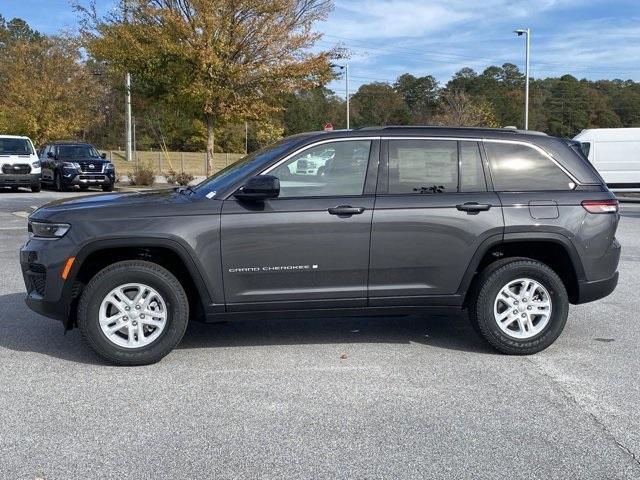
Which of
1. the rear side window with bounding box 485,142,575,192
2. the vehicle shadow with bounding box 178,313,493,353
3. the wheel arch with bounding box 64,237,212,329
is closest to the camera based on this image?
the wheel arch with bounding box 64,237,212,329

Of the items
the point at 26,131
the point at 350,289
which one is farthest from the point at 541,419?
the point at 26,131

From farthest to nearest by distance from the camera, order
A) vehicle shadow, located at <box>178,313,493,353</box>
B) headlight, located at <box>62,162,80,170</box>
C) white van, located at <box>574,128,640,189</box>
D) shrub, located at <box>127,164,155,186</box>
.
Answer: shrub, located at <box>127,164,155,186</box> → headlight, located at <box>62,162,80,170</box> → white van, located at <box>574,128,640,189</box> → vehicle shadow, located at <box>178,313,493,353</box>

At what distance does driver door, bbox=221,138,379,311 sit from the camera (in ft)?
16.1

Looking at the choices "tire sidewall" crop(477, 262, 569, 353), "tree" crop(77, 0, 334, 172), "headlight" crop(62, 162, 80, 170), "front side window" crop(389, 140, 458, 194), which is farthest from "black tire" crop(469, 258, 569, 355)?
"headlight" crop(62, 162, 80, 170)

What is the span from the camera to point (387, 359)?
5184mm

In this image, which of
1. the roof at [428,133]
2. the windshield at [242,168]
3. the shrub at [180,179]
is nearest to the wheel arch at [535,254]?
the roof at [428,133]

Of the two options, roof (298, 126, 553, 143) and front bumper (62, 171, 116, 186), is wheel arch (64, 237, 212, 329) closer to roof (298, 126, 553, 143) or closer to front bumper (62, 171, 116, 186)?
roof (298, 126, 553, 143)

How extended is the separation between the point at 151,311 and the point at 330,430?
1.81 meters

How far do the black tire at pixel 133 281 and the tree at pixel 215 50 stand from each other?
1258 cm

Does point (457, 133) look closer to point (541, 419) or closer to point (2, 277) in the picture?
point (541, 419)

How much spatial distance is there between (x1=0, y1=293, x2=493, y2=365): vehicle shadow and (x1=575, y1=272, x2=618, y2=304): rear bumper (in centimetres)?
88

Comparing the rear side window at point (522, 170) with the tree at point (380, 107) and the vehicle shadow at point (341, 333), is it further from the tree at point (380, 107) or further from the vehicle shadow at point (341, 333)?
the tree at point (380, 107)

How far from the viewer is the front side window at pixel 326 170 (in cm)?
510

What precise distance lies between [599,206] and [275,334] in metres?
2.92
